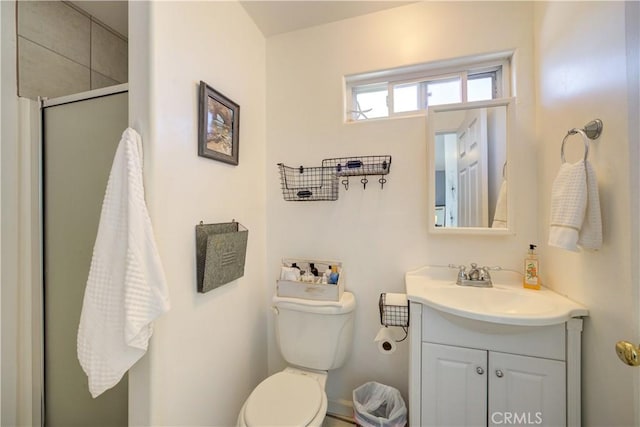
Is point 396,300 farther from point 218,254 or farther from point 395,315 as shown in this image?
point 218,254

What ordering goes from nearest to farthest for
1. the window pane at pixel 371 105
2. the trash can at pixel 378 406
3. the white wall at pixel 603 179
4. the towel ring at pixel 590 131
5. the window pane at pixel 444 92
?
the white wall at pixel 603 179, the towel ring at pixel 590 131, the trash can at pixel 378 406, the window pane at pixel 444 92, the window pane at pixel 371 105

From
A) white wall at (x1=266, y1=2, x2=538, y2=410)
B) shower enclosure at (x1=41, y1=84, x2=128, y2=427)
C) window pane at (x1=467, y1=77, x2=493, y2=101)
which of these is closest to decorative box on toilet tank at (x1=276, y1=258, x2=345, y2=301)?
white wall at (x1=266, y1=2, x2=538, y2=410)

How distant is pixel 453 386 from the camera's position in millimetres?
1046

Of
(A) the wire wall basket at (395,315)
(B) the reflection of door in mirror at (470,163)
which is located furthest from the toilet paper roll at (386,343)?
(B) the reflection of door in mirror at (470,163)

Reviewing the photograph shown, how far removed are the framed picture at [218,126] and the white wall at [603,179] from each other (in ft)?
4.85

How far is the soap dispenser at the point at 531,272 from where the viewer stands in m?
1.19

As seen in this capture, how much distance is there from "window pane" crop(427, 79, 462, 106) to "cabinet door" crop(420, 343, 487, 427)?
1.31 meters

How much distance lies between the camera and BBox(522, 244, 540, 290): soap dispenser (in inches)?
47.0

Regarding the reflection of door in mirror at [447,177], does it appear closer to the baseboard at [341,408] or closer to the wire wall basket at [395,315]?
the wire wall basket at [395,315]

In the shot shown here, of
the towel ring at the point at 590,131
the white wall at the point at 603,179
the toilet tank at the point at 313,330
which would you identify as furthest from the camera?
the toilet tank at the point at 313,330

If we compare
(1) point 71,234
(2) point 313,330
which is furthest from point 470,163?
(1) point 71,234

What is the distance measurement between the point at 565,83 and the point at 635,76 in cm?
39

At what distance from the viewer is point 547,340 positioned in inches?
37.3

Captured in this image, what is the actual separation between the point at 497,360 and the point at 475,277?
39 centimetres
